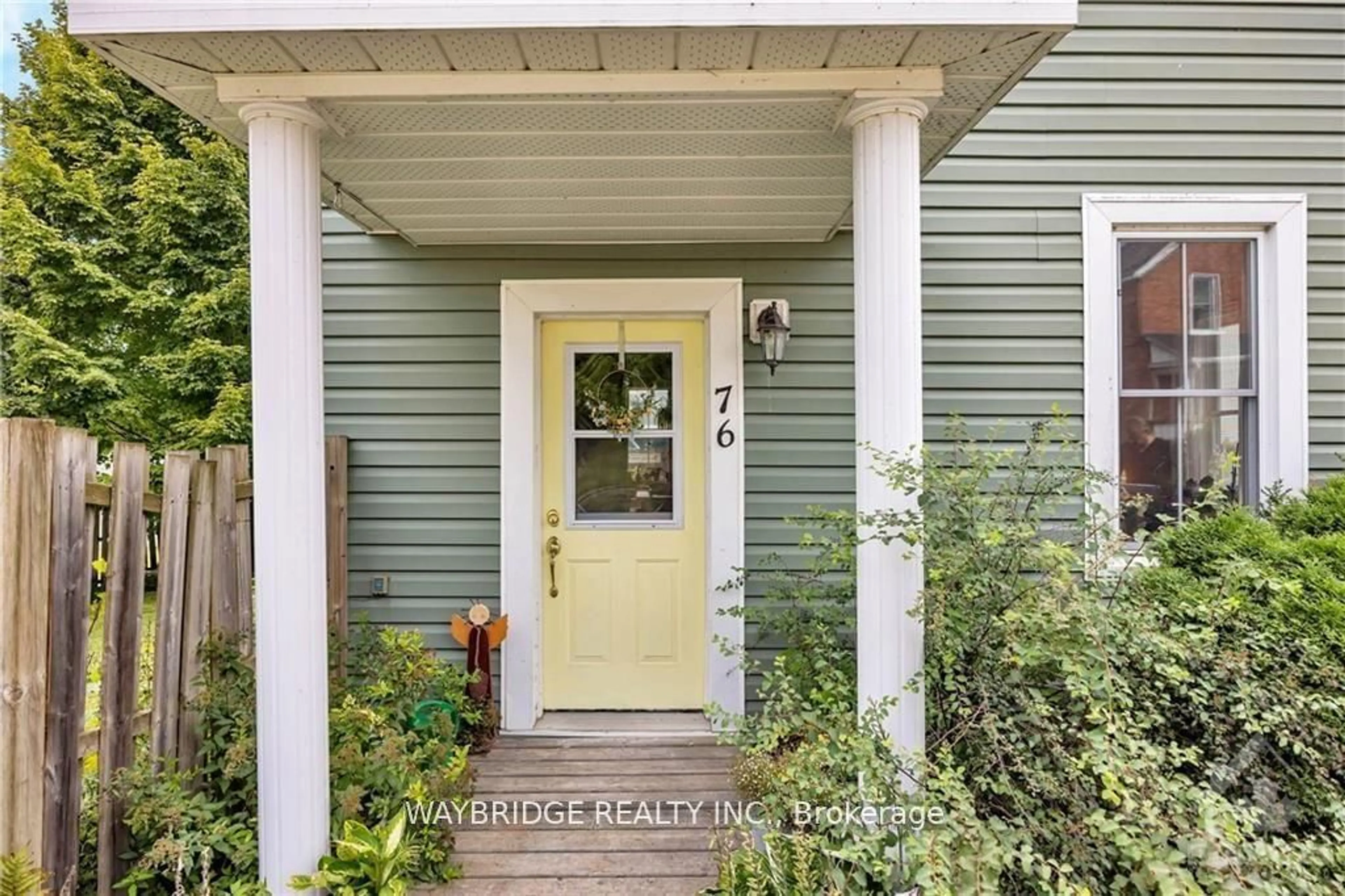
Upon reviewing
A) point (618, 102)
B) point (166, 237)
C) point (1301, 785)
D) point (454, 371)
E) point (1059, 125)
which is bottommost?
point (1301, 785)

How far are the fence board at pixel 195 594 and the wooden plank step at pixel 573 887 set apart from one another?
0.87 m

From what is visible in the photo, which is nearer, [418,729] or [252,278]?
[252,278]

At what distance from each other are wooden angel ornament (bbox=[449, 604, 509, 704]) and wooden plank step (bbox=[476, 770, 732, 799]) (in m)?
0.45

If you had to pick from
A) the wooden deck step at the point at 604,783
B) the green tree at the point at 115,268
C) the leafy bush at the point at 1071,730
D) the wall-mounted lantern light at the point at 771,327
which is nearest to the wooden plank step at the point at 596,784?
the wooden deck step at the point at 604,783

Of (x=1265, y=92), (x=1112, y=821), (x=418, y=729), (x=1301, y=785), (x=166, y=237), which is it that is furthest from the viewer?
(x=166, y=237)

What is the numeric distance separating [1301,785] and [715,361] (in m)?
2.51

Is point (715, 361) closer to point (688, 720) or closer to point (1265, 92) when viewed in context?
point (688, 720)

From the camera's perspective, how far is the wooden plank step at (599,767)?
9.64ft

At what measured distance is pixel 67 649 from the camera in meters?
1.84

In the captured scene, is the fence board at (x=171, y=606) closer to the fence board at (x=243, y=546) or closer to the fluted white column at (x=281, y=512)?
the fence board at (x=243, y=546)

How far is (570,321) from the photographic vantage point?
3.51 m

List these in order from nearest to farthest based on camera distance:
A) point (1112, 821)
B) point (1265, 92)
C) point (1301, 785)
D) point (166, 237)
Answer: point (1112, 821) < point (1301, 785) < point (1265, 92) < point (166, 237)

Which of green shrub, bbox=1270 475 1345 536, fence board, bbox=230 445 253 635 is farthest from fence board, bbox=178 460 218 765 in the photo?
green shrub, bbox=1270 475 1345 536

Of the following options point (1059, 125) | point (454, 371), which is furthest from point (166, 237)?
point (1059, 125)
